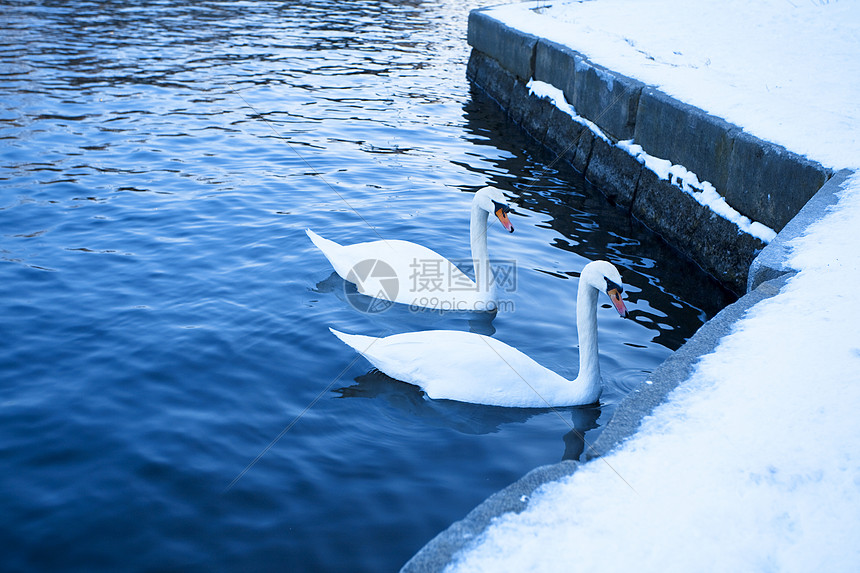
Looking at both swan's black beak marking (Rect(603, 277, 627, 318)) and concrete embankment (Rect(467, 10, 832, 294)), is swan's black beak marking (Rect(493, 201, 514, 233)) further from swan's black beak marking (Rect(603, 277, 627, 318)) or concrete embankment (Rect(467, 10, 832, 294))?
concrete embankment (Rect(467, 10, 832, 294))

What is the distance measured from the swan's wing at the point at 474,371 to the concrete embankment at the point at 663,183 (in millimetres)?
1116

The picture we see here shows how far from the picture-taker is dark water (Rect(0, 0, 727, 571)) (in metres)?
3.64

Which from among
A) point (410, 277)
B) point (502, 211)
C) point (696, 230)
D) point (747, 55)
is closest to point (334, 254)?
point (410, 277)

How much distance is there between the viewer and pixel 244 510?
365cm

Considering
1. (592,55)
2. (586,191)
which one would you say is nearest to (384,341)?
(586,191)

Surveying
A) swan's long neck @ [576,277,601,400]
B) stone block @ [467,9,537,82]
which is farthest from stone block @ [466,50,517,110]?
swan's long neck @ [576,277,601,400]

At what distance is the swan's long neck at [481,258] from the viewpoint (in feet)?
19.7

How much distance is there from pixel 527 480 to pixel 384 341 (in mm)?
2273

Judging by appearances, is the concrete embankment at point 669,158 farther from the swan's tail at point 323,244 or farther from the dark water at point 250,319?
the swan's tail at point 323,244

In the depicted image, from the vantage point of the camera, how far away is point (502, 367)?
14.9ft

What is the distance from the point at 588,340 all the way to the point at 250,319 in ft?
8.39

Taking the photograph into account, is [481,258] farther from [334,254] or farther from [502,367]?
[502,367]

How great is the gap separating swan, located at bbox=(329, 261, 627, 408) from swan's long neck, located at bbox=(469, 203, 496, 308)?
1.25 m

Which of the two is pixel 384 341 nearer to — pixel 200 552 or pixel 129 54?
pixel 200 552
